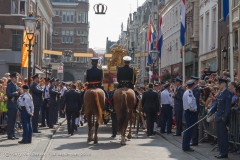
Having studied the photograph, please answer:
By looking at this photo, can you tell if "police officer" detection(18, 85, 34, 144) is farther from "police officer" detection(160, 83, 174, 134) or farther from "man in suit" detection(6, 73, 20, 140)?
"police officer" detection(160, 83, 174, 134)

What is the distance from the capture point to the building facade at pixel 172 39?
58.5 m

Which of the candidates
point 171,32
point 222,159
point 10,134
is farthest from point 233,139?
point 171,32

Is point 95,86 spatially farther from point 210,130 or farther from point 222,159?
point 222,159

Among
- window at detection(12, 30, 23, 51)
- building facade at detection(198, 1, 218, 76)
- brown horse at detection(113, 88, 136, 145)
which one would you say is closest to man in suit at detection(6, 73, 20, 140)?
brown horse at detection(113, 88, 136, 145)

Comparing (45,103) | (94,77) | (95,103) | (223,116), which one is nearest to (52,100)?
(45,103)

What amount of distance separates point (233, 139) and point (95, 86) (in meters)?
4.83

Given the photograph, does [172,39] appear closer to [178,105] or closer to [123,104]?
[178,105]

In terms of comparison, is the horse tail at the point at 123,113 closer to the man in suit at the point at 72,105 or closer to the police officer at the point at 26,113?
the police officer at the point at 26,113

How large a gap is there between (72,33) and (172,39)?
185 ft

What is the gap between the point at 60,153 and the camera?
48.4ft

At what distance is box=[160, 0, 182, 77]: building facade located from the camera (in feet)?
192

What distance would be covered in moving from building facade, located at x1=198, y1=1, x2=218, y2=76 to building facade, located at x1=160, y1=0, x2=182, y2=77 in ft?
33.7

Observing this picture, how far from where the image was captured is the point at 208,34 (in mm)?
43750

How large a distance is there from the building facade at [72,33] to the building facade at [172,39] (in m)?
45.7
